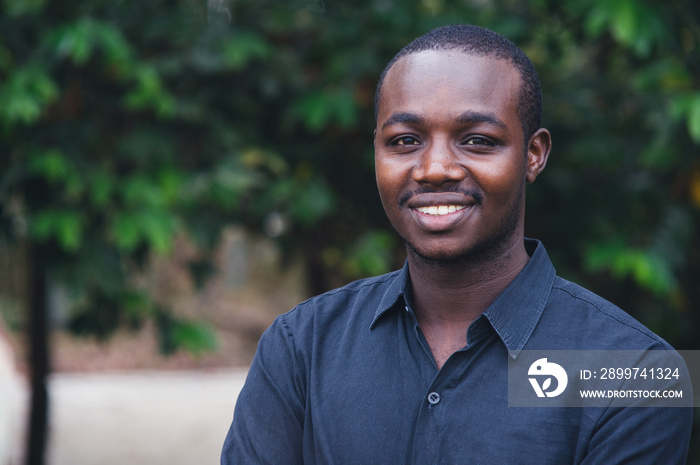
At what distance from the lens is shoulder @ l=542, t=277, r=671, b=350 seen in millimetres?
1784

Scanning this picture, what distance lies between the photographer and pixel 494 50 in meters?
1.95

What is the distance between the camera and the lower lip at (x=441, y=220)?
1.90 meters

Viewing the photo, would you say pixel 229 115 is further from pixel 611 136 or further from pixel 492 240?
pixel 492 240

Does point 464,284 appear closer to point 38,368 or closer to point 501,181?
point 501,181

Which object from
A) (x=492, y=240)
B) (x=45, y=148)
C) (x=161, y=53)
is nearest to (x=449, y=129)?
(x=492, y=240)

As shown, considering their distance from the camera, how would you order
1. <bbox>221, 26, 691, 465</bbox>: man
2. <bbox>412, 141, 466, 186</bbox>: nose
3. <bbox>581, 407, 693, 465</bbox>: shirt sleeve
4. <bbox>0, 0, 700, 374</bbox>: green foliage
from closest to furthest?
<bbox>581, 407, 693, 465</bbox>: shirt sleeve < <bbox>221, 26, 691, 465</bbox>: man < <bbox>412, 141, 466, 186</bbox>: nose < <bbox>0, 0, 700, 374</bbox>: green foliage

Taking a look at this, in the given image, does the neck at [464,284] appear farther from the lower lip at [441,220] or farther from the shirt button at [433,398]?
the shirt button at [433,398]

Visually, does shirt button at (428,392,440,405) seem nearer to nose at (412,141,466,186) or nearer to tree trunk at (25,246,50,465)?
nose at (412,141,466,186)

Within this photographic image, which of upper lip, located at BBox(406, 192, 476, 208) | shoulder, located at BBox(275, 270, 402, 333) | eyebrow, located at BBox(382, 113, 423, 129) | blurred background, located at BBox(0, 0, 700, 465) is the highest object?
blurred background, located at BBox(0, 0, 700, 465)

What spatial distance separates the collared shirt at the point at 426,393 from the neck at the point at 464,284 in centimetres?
5

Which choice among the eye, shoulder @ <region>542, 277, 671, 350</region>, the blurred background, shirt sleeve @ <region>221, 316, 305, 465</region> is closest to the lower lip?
the eye

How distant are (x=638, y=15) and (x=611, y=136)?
1052 mm

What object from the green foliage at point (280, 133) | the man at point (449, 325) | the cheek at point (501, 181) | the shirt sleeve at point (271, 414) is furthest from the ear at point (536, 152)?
the green foliage at point (280, 133)

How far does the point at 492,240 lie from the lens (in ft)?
6.44
